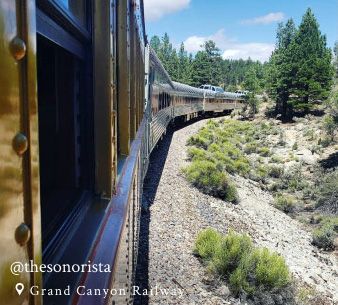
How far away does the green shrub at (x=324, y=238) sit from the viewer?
38.3ft

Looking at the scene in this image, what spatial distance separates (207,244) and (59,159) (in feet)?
17.8

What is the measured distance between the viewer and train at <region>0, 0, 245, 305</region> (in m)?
0.86

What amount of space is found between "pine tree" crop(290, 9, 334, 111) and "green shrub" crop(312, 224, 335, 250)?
26893mm

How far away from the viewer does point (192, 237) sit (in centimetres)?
828

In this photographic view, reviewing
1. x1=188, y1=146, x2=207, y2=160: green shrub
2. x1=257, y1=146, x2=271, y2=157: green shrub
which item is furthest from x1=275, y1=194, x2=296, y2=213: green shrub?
x1=257, y1=146, x2=271, y2=157: green shrub

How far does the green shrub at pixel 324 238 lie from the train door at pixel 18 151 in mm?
11800

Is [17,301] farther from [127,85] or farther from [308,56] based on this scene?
[308,56]

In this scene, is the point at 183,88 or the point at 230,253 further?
the point at 183,88

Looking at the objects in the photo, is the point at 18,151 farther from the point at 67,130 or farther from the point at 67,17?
the point at 67,130

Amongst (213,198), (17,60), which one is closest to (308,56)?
(213,198)

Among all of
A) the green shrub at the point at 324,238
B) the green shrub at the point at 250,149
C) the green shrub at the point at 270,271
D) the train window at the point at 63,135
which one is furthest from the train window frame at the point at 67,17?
the green shrub at the point at 250,149

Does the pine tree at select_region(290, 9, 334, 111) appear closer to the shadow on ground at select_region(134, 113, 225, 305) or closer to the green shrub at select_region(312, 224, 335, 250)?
the shadow on ground at select_region(134, 113, 225, 305)

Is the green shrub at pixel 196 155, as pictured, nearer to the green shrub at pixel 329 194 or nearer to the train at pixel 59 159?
the green shrub at pixel 329 194

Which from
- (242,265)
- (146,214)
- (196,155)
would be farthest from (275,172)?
(242,265)
